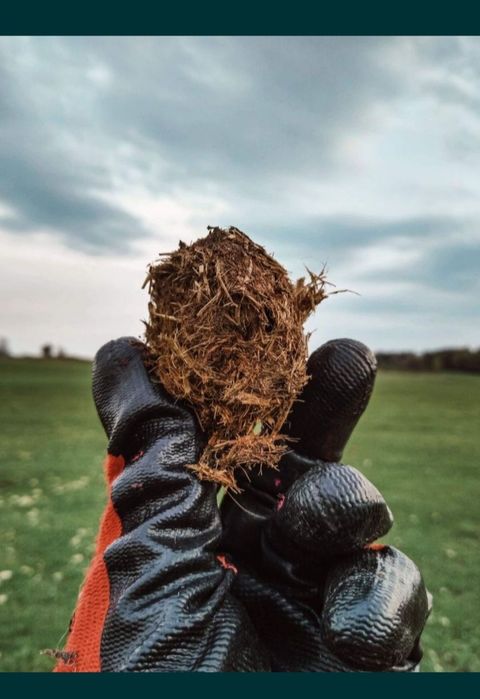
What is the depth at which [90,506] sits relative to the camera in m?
7.37

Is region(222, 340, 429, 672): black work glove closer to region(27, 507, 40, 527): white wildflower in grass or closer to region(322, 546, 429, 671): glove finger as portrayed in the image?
region(322, 546, 429, 671): glove finger

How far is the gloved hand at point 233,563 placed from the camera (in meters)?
1.69

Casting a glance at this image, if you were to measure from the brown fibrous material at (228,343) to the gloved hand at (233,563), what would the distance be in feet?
0.24

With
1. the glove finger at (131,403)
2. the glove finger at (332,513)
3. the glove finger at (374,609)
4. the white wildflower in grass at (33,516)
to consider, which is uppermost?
the glove finger at (131,403)

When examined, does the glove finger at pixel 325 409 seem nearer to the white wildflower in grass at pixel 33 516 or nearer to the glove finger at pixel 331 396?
the glove finger at pixel 331 396

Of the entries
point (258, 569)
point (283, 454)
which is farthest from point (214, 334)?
point (258, 569)

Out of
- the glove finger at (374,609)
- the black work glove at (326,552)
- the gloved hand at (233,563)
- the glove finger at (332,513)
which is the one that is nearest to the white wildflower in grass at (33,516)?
the black work glove at (326,552)

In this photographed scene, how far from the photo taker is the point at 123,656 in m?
1.73

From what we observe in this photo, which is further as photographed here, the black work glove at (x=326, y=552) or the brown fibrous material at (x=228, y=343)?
the brown fibrous material at (x=228, y=343)

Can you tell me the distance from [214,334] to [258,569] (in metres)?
0.74

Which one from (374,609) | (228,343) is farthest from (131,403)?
(374,609)

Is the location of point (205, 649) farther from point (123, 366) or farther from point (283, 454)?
point (123, 366)

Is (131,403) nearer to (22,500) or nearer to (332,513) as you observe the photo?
(332,513)

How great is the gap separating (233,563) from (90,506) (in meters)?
5.57
